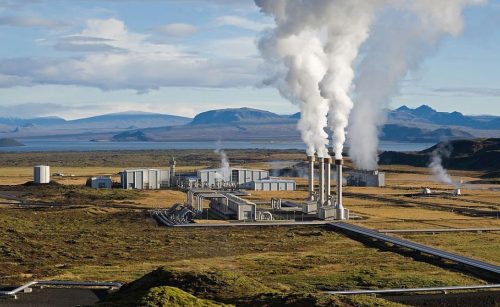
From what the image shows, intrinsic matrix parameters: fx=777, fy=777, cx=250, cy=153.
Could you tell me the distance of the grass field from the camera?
4222 cm

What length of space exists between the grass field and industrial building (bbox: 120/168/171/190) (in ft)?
71.5

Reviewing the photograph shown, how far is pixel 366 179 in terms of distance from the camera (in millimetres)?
127750

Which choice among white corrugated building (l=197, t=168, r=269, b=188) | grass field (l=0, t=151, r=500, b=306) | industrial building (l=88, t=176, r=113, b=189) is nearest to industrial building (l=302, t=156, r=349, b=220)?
grass field (l=0, t=151, r=500, b=306)

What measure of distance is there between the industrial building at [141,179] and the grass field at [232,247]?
21808 mm

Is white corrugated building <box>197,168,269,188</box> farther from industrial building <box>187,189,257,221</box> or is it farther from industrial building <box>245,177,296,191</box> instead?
industrial building <box>187,189,257,221</box>

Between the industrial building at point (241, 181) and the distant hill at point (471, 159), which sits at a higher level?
the distant hill at point (471, 159)

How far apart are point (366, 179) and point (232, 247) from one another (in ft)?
251

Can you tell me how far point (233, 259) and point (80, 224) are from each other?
948 inches

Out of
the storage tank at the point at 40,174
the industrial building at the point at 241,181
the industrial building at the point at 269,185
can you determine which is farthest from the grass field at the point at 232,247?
the storage tank at the point at 40,174

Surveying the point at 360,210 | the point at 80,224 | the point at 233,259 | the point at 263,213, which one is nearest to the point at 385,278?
the point at 233,259

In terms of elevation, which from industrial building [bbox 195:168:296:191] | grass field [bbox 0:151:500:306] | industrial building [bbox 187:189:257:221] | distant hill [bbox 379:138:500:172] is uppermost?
distant hill [bbox 379:138:500:172]

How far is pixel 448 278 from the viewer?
41531mm

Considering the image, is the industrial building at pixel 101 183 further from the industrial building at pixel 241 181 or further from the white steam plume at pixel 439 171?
the white steam plume at pixel 439 171

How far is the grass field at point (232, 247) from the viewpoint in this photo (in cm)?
4222
